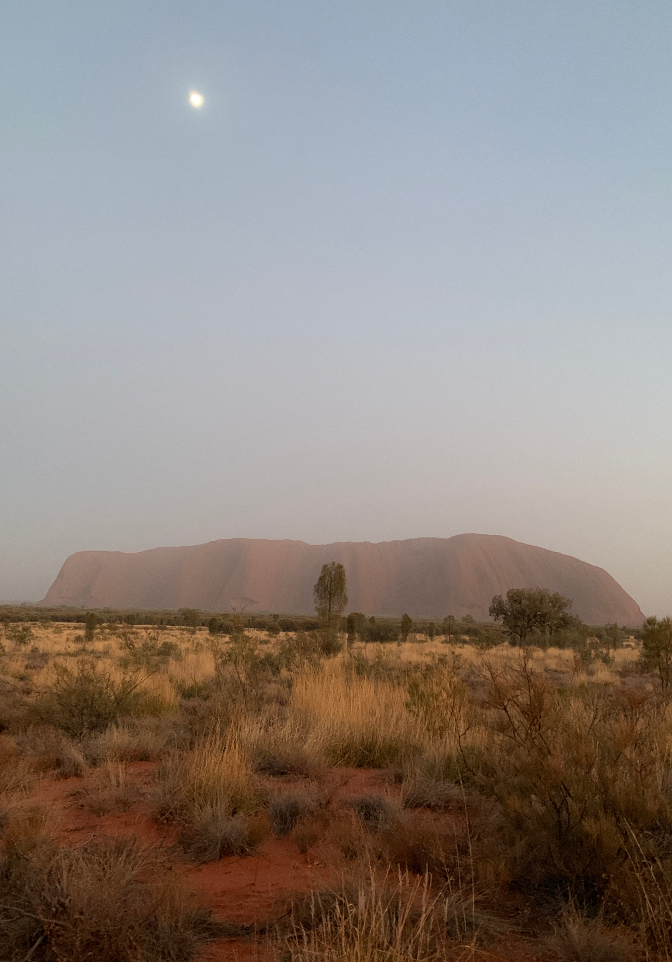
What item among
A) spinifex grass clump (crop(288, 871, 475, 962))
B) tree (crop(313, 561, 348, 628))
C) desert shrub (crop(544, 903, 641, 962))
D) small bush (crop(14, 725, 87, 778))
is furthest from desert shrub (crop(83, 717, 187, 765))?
tree (crop(313, 561, 348, 628))

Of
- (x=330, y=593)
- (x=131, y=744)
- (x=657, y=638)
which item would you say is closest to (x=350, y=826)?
(x=131, y=744)

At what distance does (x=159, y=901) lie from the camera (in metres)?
3.04

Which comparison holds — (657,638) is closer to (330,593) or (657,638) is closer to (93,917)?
(93,917)

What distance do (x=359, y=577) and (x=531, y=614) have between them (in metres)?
99.1

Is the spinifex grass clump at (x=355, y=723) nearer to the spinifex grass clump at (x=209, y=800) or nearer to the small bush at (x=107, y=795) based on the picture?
the spinifex grass clump at (x=209, y=800)

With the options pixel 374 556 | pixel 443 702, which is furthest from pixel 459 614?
pixel 443 702

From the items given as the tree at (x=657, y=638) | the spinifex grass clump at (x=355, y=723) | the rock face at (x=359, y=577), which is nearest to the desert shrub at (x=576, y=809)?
the spinifex grass clump at (x=355, y=723)

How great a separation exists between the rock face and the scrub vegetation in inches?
4431

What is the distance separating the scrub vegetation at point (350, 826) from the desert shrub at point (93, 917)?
0.04 ft

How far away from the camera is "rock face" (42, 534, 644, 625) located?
124438 mm

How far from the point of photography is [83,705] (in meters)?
8.09

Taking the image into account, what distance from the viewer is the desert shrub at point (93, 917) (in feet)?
8.70

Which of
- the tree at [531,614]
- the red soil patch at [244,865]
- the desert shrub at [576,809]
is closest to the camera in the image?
the red soil patch at [244,865]

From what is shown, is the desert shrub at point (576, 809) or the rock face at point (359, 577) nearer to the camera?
the desert shrub at point (576, 809)
